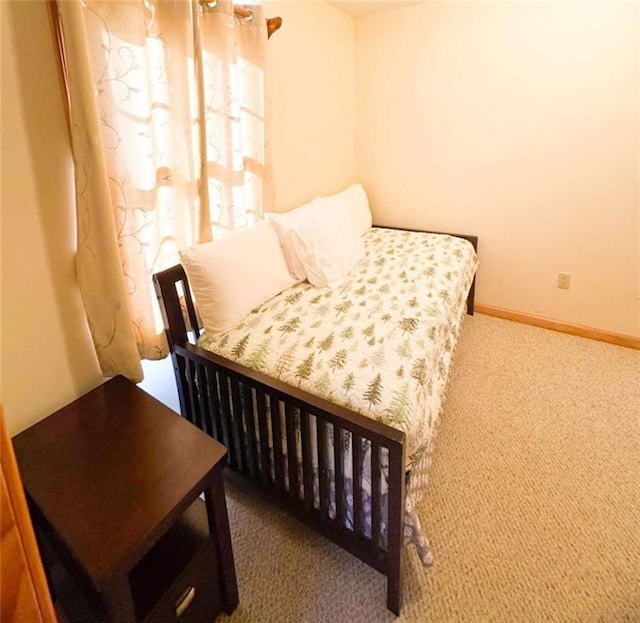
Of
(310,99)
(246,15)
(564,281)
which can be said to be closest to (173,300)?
(246,15)

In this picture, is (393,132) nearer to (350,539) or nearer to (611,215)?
(611,215)

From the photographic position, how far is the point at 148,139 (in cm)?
142

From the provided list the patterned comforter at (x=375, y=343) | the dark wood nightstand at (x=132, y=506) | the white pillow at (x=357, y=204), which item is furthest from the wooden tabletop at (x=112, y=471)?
the white pillow at (x=357, y=204)

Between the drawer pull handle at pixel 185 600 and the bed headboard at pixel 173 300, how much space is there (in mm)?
788

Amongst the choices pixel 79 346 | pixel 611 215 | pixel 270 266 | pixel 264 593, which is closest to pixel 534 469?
pixel 264 593

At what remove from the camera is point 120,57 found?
128 cm

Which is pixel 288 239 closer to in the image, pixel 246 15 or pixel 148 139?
pixel 148 139

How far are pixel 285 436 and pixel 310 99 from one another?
2084mm

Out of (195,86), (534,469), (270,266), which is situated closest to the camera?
(195,86)

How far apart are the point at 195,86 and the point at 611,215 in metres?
2.38

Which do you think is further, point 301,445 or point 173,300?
point 173,300

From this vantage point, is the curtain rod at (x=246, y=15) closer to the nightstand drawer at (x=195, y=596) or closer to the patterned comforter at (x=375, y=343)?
the patterned comforter at (x=375, y=343)

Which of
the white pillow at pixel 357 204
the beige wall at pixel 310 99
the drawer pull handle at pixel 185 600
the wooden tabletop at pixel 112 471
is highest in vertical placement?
the beige wall at pixel 310 99

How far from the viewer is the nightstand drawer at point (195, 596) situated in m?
1.00
